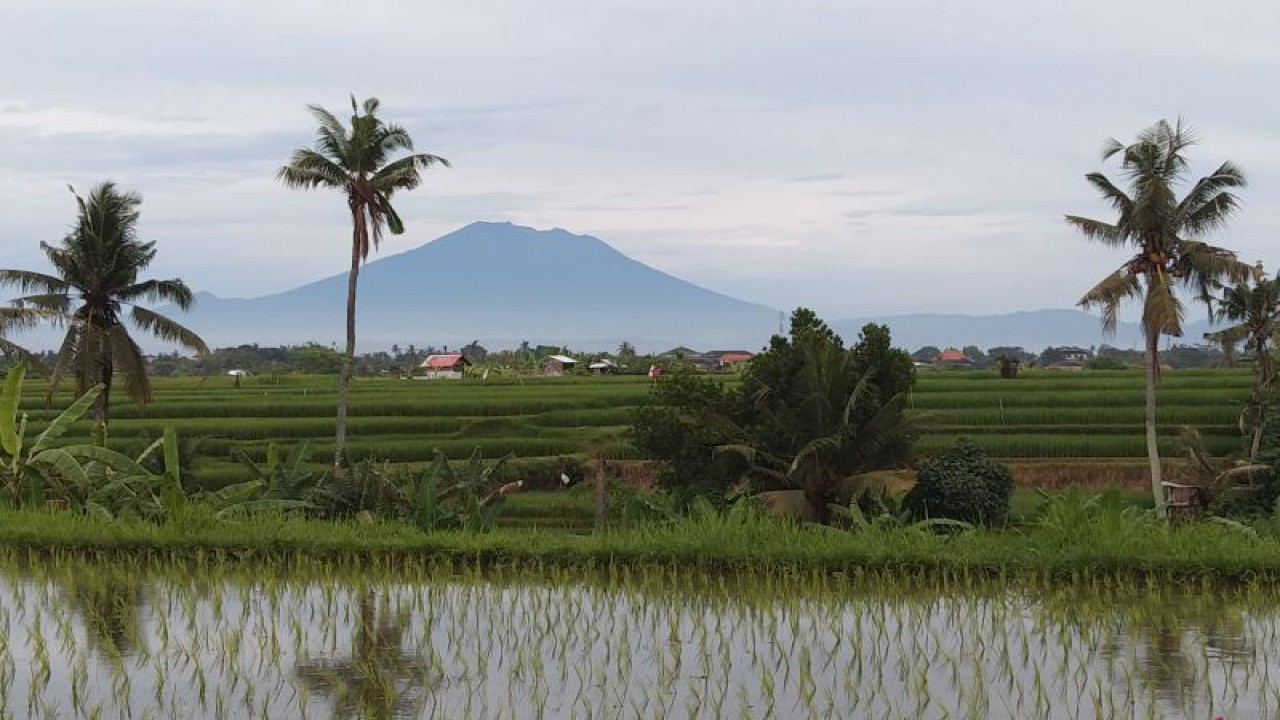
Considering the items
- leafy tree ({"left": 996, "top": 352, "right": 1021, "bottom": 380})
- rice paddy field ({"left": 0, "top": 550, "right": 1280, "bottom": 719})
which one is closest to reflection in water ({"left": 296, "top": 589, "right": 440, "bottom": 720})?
rice paddy field ({"left": 0, "top": 550, "right": 1280, "bottom": 719})

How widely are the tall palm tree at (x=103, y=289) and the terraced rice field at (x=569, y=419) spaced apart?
277 centimetres

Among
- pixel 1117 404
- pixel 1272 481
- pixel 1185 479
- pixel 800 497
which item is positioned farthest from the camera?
pixel 1117 404

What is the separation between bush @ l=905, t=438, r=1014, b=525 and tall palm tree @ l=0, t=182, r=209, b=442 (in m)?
16.8

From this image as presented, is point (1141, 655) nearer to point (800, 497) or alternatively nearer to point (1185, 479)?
point (800, 497)

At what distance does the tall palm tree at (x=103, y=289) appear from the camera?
30.3 meters

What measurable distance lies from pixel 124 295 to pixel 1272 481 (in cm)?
2372

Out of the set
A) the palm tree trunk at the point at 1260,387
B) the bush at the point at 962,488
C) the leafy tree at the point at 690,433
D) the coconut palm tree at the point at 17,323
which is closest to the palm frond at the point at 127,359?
the coconut palm tree at the point at 17,323

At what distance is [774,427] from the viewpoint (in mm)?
20922

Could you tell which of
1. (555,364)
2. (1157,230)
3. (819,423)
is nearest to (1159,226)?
(1157,230)

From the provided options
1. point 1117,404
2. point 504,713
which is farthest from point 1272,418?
point 504,713

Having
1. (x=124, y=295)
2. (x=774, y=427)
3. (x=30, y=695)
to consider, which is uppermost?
(x=124, y=295)

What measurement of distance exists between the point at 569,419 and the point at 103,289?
42.8 ft

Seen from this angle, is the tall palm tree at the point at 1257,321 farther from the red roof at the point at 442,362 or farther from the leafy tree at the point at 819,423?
the red roof at the point at 442,362

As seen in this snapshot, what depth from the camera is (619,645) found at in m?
9.16
